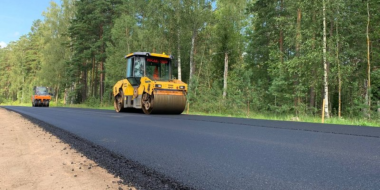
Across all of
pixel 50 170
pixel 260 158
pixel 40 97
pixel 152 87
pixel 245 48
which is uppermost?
pixel 245 48

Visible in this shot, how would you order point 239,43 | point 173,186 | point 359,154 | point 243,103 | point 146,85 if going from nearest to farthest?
point 173,186 < point 359,154 < point 146,85 < point 243,103 < point 239,43

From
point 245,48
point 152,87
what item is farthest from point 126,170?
point 245,48

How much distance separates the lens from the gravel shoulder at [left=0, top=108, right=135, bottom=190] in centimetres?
245

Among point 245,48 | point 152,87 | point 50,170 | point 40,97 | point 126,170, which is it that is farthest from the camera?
point 40,97

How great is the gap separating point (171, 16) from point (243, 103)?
9641 millimetres

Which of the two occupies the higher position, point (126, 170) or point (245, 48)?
point (245, 48)

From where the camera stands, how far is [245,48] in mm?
22562

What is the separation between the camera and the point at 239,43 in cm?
2106

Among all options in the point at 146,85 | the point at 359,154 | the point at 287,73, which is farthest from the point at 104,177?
the point at 287,73

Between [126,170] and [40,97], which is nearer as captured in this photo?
[126,170]

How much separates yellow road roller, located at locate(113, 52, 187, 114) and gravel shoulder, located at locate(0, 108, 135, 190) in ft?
22.4

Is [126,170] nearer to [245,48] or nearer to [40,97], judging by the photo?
[245,48]

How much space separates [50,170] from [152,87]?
8259 mm

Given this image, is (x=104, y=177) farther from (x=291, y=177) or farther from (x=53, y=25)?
(x=53, y=25)
